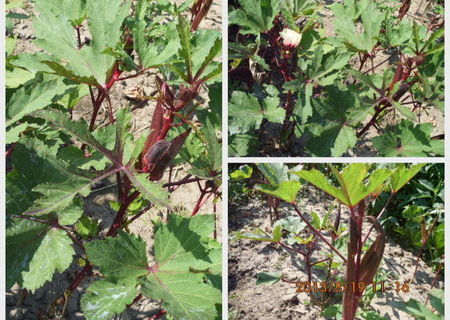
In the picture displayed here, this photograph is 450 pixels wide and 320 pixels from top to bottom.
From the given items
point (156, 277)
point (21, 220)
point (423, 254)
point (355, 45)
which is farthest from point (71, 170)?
point (423, 254)

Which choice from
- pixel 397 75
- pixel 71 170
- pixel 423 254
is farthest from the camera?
pixel 423 254

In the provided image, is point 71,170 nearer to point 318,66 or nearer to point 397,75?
point 318,66

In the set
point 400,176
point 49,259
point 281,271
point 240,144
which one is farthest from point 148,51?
point 281,271

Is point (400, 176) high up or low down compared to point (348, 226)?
up

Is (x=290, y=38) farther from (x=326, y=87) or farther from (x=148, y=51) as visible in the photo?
(x=148, y=51)

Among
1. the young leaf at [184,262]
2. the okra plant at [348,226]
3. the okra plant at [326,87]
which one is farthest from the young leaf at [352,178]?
the okra plant at [326,87]

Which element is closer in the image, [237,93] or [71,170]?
[71,170]
